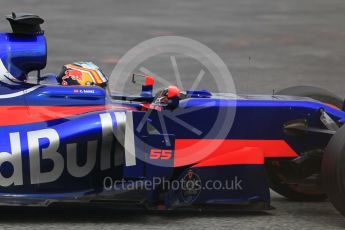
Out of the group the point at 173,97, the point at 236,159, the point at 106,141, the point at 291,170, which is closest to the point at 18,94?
the point at 106,141

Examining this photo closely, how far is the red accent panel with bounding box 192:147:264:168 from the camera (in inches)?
211

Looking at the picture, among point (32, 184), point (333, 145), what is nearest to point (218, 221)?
point (333, 145)

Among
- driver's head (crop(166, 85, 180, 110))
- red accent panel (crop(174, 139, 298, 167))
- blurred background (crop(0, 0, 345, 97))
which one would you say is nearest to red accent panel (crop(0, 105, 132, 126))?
driver's head (crop(166, 85, 180, 110))

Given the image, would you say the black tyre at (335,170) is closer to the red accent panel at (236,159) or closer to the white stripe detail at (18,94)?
the red accent panel at (236,159)

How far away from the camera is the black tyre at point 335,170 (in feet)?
16.6

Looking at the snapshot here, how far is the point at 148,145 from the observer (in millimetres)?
5309

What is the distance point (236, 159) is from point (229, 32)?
30.0 ft

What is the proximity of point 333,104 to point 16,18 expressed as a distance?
2564 millimetres

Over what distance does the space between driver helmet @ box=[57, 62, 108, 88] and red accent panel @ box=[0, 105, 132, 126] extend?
1.29 feet

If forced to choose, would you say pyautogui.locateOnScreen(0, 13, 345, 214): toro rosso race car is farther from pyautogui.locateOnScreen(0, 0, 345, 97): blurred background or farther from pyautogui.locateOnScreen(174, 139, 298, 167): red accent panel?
pyautogui.locateOnScreen(0, 0, 345, 97): blurred background

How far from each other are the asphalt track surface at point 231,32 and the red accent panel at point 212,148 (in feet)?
14.7

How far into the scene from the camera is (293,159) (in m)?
5.55

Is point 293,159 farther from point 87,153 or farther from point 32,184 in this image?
point 32,184

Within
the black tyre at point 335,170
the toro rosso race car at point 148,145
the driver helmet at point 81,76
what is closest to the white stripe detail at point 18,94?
the toro rosso race car at point 148,145
